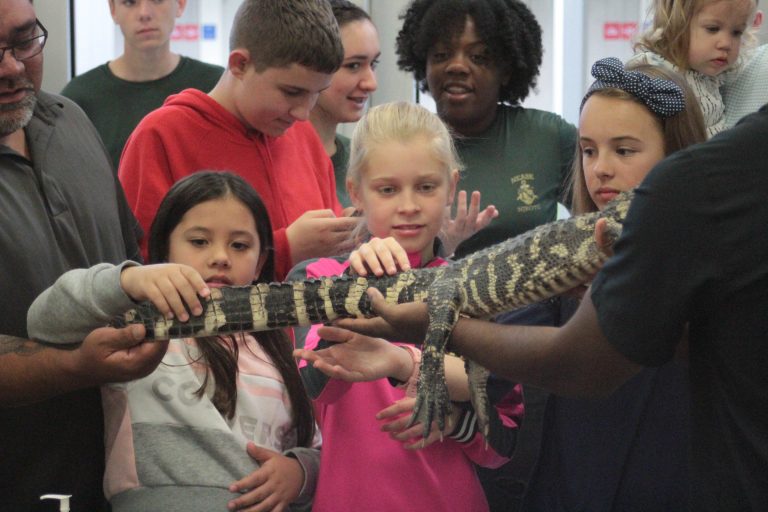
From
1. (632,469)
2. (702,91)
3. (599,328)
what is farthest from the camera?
(702,91)

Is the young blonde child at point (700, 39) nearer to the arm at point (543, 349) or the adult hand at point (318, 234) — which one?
the adult hand at point (318, 234)

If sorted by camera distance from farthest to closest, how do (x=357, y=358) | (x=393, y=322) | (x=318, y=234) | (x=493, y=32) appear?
(x=493, y=32)
(x=318, y=234)
(x=357, y=358)
(x=393, y=322)

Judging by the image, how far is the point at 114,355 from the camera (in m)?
2.14

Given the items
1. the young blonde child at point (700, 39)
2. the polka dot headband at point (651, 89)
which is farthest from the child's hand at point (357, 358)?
the young blonde child at point (700, 39)

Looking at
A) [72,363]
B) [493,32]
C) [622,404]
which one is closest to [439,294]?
[622,404]

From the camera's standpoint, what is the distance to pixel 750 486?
1.50 metres

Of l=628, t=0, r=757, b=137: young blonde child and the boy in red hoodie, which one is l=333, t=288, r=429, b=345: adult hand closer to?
the boy in red hoodie

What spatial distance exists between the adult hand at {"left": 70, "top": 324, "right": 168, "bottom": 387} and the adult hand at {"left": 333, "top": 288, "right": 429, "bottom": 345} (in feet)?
1.49

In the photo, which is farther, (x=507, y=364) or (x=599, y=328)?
(x=507, y=364)

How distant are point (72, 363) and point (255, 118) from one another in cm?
126

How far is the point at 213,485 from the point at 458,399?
2.13 feet

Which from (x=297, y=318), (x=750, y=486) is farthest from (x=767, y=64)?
(x=750, y=486)

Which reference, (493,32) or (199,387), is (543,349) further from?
(493,32)

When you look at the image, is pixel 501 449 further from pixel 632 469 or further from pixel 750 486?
pixel 750 486
